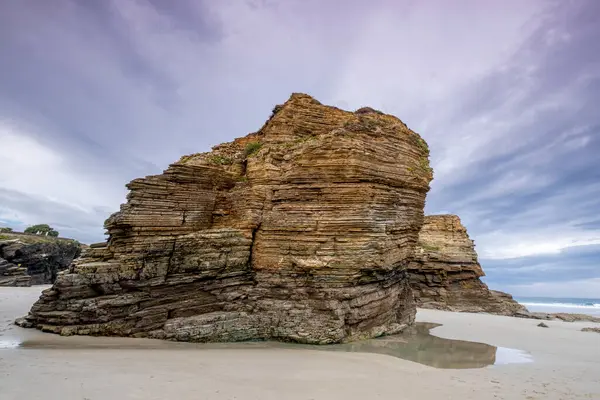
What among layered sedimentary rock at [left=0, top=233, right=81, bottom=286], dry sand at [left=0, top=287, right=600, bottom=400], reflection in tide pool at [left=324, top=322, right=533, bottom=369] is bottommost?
dry sand at [left=0, top=287, right=600, bottom=400]

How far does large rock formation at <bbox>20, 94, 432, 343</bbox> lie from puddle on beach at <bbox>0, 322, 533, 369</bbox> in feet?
1.91

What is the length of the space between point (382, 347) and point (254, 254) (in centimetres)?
638

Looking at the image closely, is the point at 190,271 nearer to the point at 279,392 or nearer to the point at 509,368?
the point at 279,392

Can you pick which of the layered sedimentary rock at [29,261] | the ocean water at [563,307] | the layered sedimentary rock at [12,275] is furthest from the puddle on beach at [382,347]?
the ocean water at [563,307]

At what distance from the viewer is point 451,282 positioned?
3600cm

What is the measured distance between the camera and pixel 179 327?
523 inches

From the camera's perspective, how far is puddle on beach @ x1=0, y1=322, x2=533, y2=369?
11.4m

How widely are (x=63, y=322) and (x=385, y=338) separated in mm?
13115

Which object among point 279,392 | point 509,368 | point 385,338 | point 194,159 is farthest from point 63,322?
point 509,368

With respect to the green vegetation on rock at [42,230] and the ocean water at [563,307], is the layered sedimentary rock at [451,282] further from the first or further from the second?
the green vegetation on rock at [42,230]

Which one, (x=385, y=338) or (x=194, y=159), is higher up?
(x=194, y=159)

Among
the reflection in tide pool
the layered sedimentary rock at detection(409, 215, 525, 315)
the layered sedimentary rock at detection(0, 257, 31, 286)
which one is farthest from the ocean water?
the layered sedimentary rock at detection(0, 257, 31, 286)

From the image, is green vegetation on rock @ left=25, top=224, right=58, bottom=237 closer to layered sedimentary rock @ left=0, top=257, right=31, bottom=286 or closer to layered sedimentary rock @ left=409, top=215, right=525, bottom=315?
layered sedimentary rock @ left=0, top=257, right=31, bottom=286

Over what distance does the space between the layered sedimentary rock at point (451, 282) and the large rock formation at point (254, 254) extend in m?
22.0
